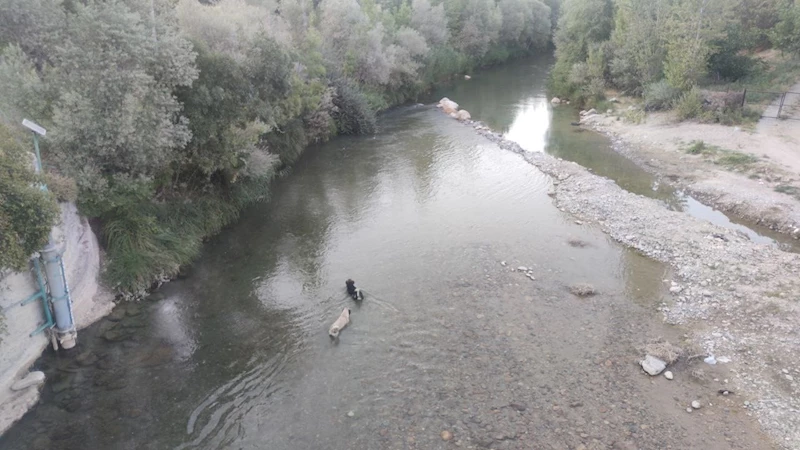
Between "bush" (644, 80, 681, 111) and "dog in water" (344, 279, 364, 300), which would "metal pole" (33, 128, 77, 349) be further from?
"bush" (644, 80, 681, 111)

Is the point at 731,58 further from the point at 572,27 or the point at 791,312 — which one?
the point at 791,312

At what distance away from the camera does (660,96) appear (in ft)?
115

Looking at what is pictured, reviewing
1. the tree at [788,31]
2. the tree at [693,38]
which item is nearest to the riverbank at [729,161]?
the tree at [693,38]

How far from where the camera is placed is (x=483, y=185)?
1013 inches

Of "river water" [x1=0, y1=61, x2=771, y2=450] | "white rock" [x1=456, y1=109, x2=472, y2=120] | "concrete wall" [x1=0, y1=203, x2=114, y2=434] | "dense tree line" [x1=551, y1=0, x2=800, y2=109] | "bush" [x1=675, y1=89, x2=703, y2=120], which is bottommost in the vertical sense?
"river water" [x1=0, y1=61, x2=771, y2=450]

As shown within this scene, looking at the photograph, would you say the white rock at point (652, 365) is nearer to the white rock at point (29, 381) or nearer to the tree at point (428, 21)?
the white rock at point (29, 381)

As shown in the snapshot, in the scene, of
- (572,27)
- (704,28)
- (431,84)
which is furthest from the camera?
(431,84)

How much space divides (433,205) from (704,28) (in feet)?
85.7

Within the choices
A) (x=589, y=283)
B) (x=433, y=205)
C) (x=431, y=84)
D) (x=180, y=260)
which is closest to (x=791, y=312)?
(x=589, y=283)

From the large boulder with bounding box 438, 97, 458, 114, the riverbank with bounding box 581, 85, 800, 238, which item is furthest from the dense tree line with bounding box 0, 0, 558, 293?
the riverbank with bounding box 581, 85, 800, 238

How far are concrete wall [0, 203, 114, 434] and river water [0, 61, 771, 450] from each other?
1.27 ft

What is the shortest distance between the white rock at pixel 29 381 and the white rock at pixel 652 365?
1463cm

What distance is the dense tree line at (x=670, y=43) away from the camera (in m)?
34.4

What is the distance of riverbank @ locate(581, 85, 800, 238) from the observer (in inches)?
844
